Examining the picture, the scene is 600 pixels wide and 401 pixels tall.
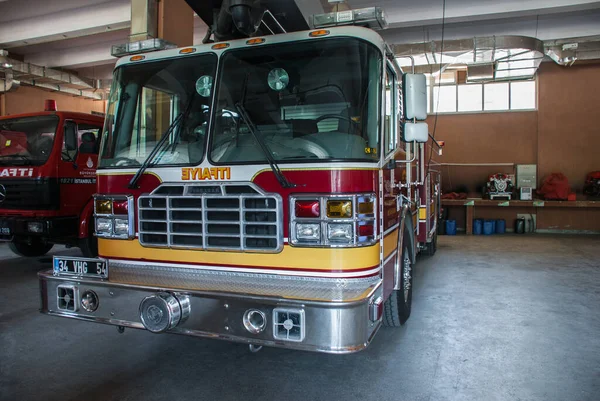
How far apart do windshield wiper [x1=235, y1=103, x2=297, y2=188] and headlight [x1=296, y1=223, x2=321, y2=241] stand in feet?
0.85

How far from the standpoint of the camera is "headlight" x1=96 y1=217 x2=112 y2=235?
11.5 ft

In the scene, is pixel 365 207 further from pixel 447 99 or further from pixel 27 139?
pixel 447 99

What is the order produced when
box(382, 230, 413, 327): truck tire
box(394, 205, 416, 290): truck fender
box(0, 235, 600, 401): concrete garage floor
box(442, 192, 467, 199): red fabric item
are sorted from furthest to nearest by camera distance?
box(442, 192, 467, 199): red fabric item, box(382, 230, 413, 327): truck tire, box(394, 205, 416, 290): truck fender, box(0, 235, 600, 401): concrete garage floor

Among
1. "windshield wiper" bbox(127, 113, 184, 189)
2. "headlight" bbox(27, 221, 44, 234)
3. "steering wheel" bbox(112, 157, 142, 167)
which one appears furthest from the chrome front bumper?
"headlight" bbox(27, 221, 44, 234)

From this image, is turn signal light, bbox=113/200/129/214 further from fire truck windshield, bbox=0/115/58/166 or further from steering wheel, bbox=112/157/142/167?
fire truck windshield, bbox=0/115/58/166

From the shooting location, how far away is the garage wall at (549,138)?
41.8 feet

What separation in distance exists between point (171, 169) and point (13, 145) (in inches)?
208

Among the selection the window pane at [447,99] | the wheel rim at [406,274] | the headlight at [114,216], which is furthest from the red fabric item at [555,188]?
the headlight at [114,216]

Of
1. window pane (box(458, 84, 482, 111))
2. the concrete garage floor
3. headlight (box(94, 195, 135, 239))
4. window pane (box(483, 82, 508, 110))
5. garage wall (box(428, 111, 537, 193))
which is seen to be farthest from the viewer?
window pane (box(458, 84, 482, 111))

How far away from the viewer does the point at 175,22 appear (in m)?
5.72

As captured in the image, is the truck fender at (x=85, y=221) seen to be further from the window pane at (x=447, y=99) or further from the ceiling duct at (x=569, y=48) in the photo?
the window pane at (x=447, y=99)

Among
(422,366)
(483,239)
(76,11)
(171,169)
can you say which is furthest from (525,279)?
(76,11)

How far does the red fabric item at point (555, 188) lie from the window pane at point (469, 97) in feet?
9.71

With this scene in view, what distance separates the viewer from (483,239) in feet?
37.8
